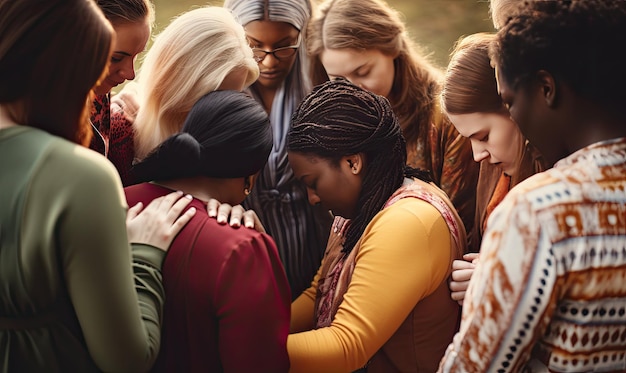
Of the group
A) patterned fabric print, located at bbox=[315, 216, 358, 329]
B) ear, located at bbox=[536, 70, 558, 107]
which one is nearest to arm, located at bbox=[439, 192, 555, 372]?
ear, located at bbox=[536, 70, 558, 107]

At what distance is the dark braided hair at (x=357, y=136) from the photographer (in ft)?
6.20

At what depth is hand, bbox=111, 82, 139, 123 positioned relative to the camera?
2309mm

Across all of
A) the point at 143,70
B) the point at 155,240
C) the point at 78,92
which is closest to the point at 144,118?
the point at 143,70

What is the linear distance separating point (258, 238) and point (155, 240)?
0.22 metres

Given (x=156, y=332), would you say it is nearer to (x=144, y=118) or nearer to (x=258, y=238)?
(x=258, y=238)

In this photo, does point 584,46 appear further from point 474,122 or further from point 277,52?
point 277,52

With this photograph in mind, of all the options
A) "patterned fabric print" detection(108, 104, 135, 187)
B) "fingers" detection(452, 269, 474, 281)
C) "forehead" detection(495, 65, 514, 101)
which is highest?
"forehead" detection(495, 65, 514, 101)

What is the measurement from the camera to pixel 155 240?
1459 mm

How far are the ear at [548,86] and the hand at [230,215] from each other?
67 cm

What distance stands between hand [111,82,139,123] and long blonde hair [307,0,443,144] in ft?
2.22

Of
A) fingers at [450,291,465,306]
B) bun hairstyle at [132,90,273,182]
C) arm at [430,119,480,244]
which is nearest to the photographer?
bun hairstyle at [132,90,273,182]

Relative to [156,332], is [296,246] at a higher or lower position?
lower

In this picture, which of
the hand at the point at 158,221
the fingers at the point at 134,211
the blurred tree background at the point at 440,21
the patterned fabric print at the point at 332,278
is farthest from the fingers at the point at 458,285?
the blurred tree background at the point at 440,21

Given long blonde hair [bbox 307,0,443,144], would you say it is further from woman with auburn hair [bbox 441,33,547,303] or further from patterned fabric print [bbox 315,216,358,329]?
patterned fabric print [bbox 315,216,358,329]
